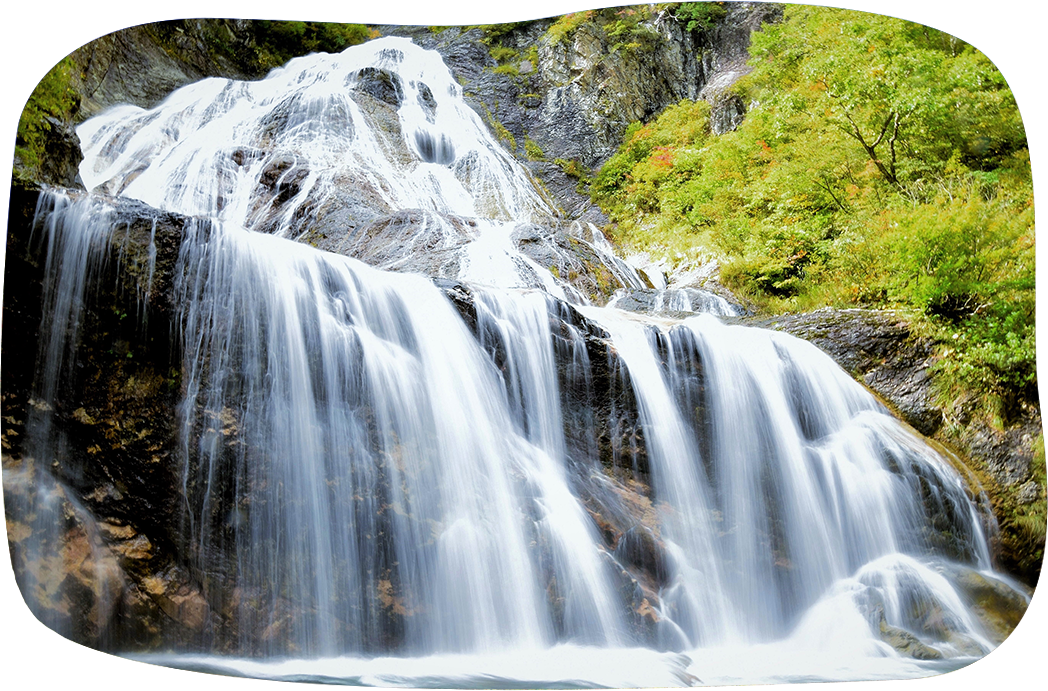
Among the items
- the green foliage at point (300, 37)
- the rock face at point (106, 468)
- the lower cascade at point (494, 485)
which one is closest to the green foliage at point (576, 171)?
the lower cascade at point (494, 485)

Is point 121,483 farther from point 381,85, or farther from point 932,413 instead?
point 932,413

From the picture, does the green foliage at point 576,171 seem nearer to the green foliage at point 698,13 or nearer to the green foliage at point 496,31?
the green foliage at point 496,31

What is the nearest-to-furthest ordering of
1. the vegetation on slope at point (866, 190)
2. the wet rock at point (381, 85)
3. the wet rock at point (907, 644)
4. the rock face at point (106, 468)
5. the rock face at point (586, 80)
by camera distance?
the rock face at point (106, 468), the wet rock at point (907, 644), the vegetation on slope at point (866, 190), the rock face at point (586, 80), the wet rock at point (381, 85)

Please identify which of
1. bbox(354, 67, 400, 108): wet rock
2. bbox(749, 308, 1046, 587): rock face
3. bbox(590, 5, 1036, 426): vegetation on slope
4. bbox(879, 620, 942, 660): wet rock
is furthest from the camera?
bbox(354, 67, 400, 108): wet rock

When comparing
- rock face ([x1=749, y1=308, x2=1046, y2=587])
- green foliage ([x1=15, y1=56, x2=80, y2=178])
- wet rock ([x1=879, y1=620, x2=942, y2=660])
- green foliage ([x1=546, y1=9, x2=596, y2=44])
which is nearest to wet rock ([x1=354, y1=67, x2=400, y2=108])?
green foliage ([x1=546, y1=9, x2=596, y2=44])

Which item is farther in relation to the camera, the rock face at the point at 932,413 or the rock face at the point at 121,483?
the rock face at the point at 932,413

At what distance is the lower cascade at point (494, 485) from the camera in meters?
2.84

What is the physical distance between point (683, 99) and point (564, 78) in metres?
0.65

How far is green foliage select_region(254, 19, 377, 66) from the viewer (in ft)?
11.6

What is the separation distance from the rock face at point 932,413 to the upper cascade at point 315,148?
1.60 m

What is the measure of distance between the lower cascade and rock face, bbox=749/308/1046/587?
9cm

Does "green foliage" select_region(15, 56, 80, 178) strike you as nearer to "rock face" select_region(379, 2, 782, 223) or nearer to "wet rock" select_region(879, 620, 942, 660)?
"rock face" select_region(379, 2, 782, 223)

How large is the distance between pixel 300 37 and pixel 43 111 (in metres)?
1.15

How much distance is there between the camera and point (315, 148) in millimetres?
3938
